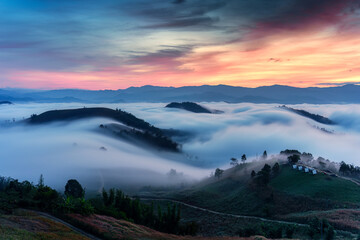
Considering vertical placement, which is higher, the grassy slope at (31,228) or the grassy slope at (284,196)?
the grassy slope at (31,228)

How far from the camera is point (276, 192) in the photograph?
111m

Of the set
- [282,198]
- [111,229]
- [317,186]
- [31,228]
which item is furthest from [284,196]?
[31,228]

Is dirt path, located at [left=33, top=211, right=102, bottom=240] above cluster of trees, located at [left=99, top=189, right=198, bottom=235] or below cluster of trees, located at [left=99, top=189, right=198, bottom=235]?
above

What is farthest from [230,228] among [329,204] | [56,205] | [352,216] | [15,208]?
[15,208]

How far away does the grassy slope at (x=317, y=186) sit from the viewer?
9738cm

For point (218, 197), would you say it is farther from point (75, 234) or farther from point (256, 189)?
point (75, 234)

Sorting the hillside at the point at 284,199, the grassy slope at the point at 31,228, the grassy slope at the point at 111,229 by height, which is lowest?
the hillside at the point at 284,199

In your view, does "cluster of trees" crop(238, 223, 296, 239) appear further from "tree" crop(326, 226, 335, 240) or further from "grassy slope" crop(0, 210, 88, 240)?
"grassy slope" crop(0, 210, 88, 240)

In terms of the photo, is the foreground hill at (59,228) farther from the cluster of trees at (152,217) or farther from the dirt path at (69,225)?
the cluster of trees at (152,217)

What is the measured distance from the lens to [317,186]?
4176 inches

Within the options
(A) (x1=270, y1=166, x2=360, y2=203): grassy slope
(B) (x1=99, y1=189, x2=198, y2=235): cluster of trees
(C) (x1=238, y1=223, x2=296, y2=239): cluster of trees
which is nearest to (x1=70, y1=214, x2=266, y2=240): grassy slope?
(B) (x1=99, y1=189, x2=198, y2=235): cluster of trees

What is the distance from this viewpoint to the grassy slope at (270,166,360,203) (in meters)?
97.4

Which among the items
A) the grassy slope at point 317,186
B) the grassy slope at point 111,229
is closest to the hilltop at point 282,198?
the grassy slope at point 317,186

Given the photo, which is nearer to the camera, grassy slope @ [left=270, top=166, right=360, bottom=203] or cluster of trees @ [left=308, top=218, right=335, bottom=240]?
cluster of trees @ [left=308, top=218, right=335, bottom=240]
